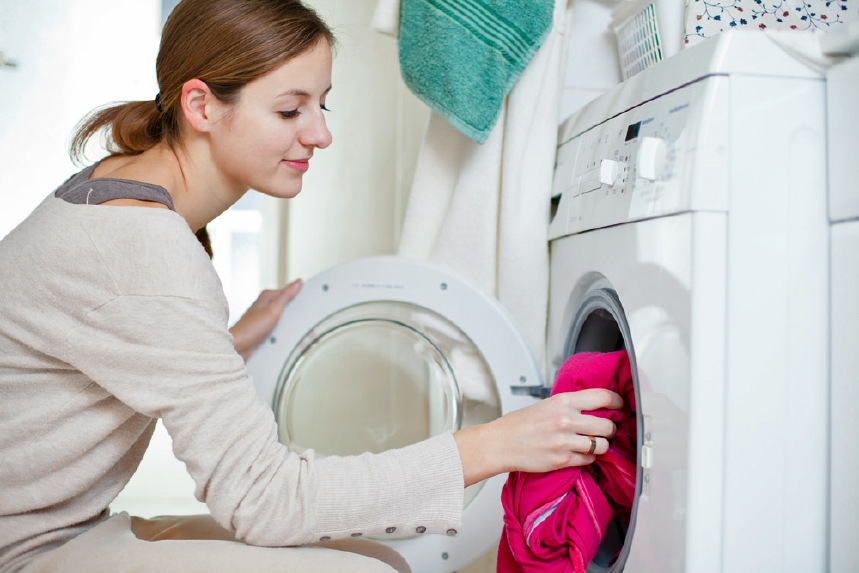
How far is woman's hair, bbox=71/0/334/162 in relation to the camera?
0.91m

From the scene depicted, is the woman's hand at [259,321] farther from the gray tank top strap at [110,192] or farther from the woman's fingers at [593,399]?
the woman's fingers at [593,399]

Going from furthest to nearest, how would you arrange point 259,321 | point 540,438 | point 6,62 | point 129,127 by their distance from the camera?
point 6,62 → point 259,321 → point 129,127 → point 540,438

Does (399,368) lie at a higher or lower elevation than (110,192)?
lower

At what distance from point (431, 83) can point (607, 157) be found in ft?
1.36

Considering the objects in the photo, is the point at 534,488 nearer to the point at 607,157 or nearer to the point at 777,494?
the point at 777,494

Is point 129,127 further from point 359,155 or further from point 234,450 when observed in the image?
point 359,155

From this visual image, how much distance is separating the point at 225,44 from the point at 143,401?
45cm

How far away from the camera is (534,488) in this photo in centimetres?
90

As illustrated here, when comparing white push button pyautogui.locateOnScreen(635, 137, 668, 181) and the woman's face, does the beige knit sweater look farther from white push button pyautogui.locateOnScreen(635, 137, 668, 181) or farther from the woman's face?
white push button pyautogui.locateOnScreen(635, 137, 668, 181)

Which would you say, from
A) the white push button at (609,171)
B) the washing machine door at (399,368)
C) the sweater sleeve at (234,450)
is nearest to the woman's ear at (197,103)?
the sweater sleeve at (234,450)

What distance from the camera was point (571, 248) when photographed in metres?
1.12

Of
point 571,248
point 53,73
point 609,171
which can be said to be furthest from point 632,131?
point 53,73

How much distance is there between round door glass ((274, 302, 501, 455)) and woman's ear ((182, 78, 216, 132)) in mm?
429

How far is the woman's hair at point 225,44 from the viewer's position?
91 cm
